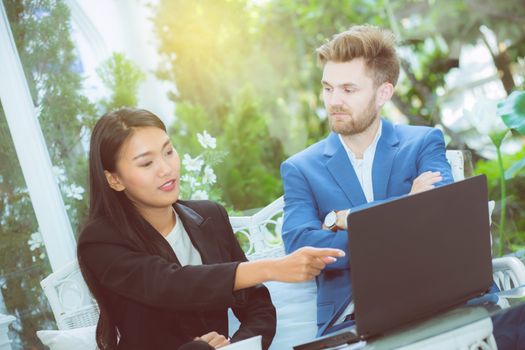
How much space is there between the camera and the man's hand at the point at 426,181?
1932 millimetres

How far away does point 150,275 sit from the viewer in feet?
5.33

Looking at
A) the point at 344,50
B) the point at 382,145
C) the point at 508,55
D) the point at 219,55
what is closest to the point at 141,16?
the point at 219,55

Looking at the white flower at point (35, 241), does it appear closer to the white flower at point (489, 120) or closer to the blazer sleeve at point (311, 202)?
the blazer sleeve at point (311, 202)

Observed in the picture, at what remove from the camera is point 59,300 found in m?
2.25

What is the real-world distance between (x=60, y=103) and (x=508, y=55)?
9.19ft

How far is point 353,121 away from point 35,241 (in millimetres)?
1466

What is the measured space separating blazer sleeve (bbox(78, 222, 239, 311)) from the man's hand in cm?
72

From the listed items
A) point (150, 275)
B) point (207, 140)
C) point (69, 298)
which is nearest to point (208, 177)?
point (207, 140)

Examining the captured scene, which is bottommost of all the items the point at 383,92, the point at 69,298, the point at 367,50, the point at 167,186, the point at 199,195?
the point at 69,298

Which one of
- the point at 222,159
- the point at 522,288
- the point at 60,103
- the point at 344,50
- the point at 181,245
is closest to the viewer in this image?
the point at 522,288

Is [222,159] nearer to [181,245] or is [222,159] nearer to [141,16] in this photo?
[141,16]

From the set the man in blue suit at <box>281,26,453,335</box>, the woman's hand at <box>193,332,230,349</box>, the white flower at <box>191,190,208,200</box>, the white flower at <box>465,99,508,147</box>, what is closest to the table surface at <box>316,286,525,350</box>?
the woman's hand at <box>193,332,230,349</box>

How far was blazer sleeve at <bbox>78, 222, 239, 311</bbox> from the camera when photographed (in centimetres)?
155

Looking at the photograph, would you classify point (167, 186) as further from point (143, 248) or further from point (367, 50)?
point (367, 50)
